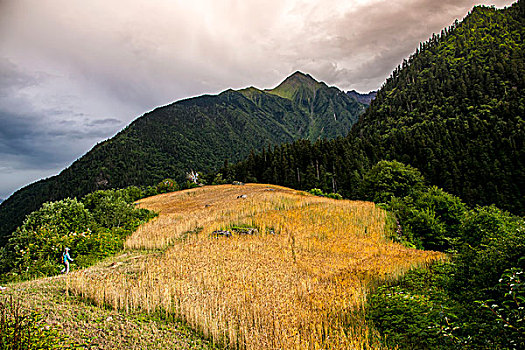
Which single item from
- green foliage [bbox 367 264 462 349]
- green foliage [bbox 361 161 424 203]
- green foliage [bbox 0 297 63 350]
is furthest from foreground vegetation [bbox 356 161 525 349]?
green foliage [bbox 361 161 424 203]

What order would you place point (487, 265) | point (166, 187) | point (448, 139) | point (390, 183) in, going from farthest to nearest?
point (448, 139) → point (166, 187) → point (390, 183) → point (487, 265)

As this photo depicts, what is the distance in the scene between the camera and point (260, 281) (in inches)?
285

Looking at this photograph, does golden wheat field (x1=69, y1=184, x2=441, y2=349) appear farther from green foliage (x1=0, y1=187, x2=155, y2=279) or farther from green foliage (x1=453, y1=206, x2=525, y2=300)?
green foliage (x1=453, y1=206, x2=525, y2=300)

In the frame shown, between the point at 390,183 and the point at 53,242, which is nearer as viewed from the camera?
the point at 53,242

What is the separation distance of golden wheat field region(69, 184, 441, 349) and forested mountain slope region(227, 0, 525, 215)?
148ft

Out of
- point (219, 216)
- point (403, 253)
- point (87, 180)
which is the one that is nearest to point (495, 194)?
point (403, 253)

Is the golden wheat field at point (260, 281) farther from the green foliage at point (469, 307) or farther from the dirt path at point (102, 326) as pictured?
the green foliage at point (469, 307)

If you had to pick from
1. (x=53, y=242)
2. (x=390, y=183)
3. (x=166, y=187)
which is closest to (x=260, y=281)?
(x=53, y=242)

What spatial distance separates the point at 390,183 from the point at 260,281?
32.4 meters

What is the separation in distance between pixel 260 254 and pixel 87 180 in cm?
15052

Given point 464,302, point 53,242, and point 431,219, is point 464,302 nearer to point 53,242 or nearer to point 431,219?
point 53,242

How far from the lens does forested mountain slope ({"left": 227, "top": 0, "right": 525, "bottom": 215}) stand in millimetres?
57250

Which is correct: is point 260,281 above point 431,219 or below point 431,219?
above

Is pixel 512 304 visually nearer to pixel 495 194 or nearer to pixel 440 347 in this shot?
pixel 440 347
